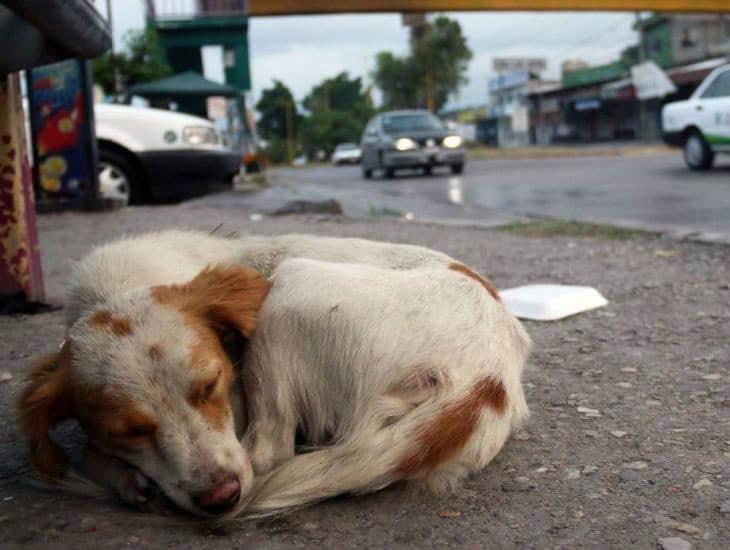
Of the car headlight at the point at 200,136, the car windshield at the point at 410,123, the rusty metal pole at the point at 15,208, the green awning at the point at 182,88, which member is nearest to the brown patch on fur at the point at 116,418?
the rusty metal pole at the point at 15,208

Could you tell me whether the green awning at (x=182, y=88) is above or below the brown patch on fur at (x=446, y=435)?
above

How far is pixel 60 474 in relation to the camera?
2250 millimetres

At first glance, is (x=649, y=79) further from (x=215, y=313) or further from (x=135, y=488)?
(x=135, y=488)

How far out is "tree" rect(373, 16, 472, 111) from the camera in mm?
74188

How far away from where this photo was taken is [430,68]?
246ft

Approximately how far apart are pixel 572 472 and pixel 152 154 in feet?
27.7

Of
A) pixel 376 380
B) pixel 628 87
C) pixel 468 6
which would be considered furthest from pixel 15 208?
pixel 628 87

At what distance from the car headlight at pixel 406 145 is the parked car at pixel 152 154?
32.1 feet

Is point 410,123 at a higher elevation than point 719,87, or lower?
higher

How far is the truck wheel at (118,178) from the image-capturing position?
9961mm

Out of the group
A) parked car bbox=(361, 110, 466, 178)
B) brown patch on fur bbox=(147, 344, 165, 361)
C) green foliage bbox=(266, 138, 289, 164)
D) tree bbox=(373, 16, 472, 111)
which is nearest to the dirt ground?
brown patch on fur bbox=(147, 344, 165, 361)

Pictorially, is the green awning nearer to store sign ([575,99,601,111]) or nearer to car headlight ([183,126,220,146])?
car headlight ([183,126,220,146])

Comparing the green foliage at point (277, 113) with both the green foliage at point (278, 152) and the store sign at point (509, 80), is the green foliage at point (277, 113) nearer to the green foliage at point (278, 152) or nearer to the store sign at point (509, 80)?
the green foliage at point (278, 152)

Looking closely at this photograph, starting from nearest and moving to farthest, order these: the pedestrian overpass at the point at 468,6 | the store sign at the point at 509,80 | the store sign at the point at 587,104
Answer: the pedestrian overpass at the point at 468,6
the store sign at the point at 587,104
the store sign at the point at 509,80
